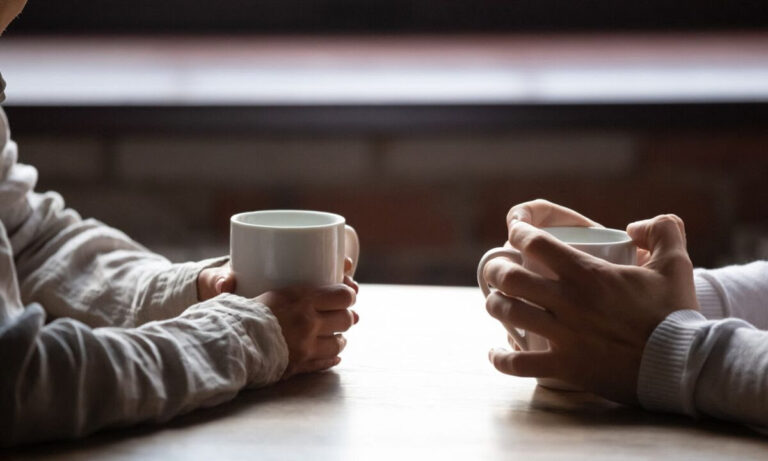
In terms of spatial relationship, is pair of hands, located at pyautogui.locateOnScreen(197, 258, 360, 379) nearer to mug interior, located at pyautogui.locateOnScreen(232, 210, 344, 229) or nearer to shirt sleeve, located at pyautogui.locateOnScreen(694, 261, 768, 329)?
mug interior, located at pyautogui.locateOnScreen(232, 210, 344, 229)

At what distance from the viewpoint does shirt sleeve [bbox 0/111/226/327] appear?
0.95 m

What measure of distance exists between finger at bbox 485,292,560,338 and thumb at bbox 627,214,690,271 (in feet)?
0.35

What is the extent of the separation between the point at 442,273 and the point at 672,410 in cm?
121

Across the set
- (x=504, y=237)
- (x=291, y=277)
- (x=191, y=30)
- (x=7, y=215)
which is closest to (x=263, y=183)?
(x=191, y=30)

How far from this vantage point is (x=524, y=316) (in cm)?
76

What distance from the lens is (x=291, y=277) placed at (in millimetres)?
806

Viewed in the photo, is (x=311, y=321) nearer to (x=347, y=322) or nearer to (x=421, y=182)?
(x=347, y=322)

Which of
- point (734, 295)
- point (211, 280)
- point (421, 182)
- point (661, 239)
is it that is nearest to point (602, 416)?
point (661, 239)

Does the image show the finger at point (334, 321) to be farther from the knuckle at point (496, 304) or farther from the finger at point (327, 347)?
the knuckle at point (496, 304)

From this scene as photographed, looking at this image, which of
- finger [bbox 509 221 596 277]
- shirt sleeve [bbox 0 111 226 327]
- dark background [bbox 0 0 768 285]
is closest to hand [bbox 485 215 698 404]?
finger [bbox 509 221 596 277]

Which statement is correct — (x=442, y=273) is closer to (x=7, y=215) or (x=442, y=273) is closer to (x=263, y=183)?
(x=263, y=183)

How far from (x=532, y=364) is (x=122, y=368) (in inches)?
12.7

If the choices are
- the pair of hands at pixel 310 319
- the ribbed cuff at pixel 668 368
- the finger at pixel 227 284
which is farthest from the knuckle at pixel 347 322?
the ribbed cuff at pixel 668 368

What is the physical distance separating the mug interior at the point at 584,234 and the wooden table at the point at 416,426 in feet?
0.45
